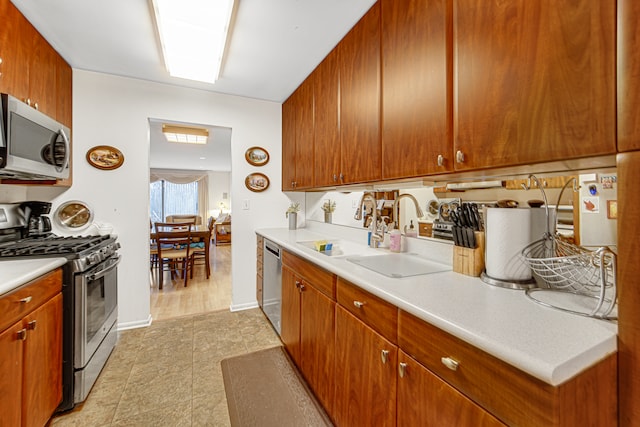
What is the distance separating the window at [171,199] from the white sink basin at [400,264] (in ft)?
26.7

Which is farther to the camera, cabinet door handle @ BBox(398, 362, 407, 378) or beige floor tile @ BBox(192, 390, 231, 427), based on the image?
beige floor tile @ BBox(192, 390, 231, 427)

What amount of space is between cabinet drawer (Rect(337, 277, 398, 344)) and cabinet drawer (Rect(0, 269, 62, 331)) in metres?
1.35

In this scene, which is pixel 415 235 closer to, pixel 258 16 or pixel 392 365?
pixel 392 365

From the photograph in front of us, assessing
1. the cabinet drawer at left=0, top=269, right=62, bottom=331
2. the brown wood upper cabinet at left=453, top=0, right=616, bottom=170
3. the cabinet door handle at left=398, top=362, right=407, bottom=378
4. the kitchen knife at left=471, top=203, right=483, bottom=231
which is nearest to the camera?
the brown wood upper cabinet at left=453, top=0, right=616, bottom=170

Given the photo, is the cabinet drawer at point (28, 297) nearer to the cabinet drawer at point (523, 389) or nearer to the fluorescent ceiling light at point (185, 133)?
the cabinet drawer at point (523, 389)

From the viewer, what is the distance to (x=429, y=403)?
0.79m

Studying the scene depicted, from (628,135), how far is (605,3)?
0.33 metres

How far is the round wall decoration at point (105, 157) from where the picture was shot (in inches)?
92.4

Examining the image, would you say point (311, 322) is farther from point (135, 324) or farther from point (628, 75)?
point (135, 324)

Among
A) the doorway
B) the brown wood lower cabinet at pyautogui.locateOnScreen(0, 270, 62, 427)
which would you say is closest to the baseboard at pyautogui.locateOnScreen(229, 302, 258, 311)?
the doorway

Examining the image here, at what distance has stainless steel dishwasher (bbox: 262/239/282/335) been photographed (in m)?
2.21

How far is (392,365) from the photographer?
95 centimetres

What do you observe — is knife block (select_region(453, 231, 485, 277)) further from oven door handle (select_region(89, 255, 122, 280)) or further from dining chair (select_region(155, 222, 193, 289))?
dining chair (select_region(155, 222, 193, 289))

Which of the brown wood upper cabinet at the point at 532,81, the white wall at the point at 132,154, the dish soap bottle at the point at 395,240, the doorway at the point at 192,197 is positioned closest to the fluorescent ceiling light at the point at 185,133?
the doorway at the point at 192,197
